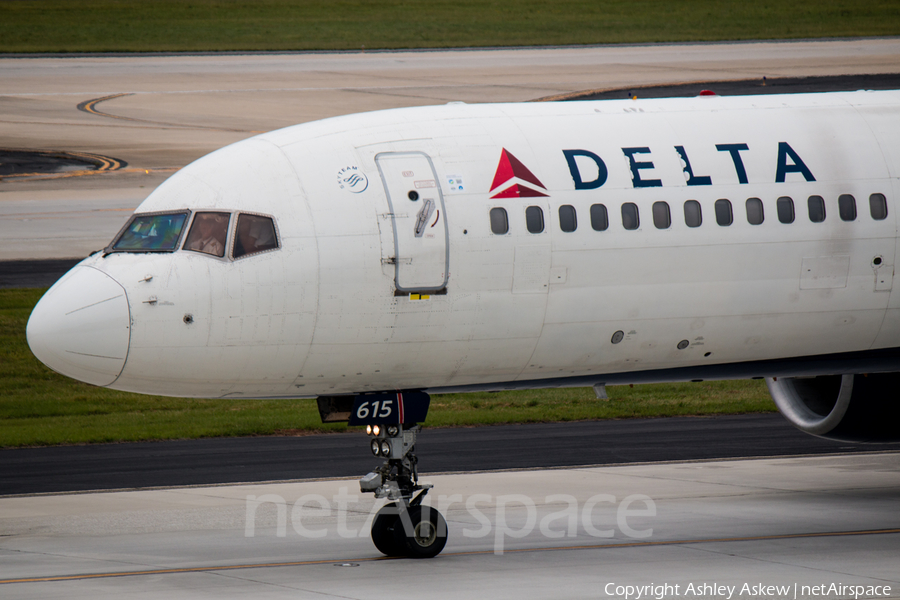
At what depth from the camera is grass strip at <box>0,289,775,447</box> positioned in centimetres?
3031

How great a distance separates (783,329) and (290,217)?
22.4ft

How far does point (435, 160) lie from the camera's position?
1722 cm

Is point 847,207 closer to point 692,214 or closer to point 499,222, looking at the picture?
point 692,214

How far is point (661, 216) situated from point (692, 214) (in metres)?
0.44

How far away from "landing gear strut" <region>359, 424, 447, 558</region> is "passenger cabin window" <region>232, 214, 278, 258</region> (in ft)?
9.04

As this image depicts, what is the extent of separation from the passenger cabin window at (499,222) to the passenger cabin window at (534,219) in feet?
0.94

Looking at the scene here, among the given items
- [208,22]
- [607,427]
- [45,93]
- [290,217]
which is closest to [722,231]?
[290,217]

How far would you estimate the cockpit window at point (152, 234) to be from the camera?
16.5 m

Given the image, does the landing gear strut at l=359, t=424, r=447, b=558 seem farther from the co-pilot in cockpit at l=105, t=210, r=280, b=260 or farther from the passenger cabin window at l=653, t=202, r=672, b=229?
the passenger cabin window at l=653, t=202, r=672, b=229

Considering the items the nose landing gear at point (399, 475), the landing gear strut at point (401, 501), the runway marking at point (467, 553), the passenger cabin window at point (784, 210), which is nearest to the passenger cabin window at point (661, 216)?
the passenger cabin window at point (784, 210)

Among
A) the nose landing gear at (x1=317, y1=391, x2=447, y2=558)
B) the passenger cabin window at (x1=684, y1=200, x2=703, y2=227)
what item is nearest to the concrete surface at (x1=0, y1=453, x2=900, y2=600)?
the nose landing gear at (x1=317, y1=391, x2=447, y2=558)

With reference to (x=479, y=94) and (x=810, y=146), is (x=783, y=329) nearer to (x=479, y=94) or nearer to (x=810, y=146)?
(x=810, y=146)

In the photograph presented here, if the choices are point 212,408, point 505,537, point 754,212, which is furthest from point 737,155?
point 212,408

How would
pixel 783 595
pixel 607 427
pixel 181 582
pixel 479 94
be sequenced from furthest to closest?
pixel 479 94, pixel 607 427, pixel 181 582, pixel 783 595
